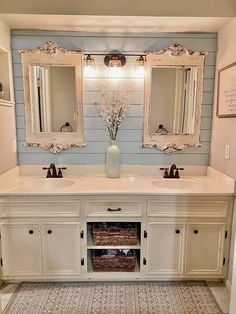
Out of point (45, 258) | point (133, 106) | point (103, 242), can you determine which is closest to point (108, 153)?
point (133, 106)

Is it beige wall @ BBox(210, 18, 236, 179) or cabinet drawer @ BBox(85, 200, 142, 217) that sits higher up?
beige wall @ BBox(210, 18, 236, 179)

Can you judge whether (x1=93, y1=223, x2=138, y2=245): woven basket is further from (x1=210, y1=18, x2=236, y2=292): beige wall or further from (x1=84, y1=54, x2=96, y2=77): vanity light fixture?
(x1=84, y1=54, x2=96, y2=77): vanity light fixture

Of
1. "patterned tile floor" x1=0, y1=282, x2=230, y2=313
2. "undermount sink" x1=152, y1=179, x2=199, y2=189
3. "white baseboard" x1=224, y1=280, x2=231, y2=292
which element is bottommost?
"patterned tile floor" x1=0, y1=282, x2=230, y2=313

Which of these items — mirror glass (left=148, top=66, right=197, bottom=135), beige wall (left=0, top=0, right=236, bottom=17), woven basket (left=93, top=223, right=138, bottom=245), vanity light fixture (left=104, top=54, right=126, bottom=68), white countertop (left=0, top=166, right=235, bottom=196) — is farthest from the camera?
mirror glass (left=148, top=66, right=197, bottom=135)

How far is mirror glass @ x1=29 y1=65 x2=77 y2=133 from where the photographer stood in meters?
2.63

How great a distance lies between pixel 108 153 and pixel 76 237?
83 centimetres

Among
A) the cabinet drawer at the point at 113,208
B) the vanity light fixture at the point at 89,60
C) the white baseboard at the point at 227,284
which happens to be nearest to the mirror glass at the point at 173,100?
the vanity light fixture at the point at 89,60

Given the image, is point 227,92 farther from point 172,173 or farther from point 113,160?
point 113,160

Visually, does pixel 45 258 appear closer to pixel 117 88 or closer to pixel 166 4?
pixel 117 88

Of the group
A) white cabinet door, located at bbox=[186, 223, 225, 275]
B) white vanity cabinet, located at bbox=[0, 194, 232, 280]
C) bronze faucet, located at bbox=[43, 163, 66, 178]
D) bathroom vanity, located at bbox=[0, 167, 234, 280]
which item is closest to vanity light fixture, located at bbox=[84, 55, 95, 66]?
bronze faucet, located at bbox=[43, 163, 66, 178]

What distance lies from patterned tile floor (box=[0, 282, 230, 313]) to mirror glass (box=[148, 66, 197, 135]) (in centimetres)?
141

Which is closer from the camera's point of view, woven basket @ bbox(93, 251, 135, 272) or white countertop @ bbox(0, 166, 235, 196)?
white countertop @ bbox(0, 166, 235, 196)

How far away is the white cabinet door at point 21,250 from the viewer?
7.37ft

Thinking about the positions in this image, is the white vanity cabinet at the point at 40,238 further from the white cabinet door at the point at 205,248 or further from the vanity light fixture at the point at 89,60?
the vanity light fixture at the point at 89,60
